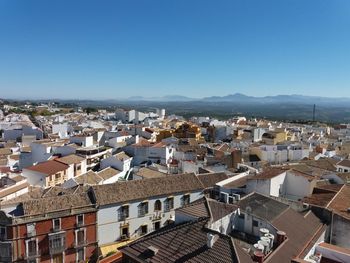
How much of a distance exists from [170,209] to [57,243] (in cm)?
1146

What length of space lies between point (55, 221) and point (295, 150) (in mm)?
40687

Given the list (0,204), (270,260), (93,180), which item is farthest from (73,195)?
(270,260)

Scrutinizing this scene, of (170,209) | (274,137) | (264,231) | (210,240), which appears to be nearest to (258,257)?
(210,240)

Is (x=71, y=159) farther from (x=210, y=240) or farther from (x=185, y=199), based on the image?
(x=210, y=240)

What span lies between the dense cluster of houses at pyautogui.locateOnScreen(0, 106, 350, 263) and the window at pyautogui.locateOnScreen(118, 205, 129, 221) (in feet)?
0.31

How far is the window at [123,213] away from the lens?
106 ft

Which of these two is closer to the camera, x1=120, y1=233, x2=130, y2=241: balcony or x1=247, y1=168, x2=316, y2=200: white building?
x1=247, y1=168, x2=316, y2=200: white building

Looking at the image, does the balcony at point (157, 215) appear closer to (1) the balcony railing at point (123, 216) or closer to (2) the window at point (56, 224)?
(1) the balcony railing at point (123, 216)

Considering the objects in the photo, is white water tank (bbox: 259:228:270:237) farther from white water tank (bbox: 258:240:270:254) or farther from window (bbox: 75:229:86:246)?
window (bbox: 75:229:86:246)

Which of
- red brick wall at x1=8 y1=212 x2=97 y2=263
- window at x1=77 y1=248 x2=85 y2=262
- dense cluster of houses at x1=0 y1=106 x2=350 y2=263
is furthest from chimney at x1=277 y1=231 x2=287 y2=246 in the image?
window at x1=77 y1=248 x2=85 y2=262

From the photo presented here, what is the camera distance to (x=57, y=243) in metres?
28.9

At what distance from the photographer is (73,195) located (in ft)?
102

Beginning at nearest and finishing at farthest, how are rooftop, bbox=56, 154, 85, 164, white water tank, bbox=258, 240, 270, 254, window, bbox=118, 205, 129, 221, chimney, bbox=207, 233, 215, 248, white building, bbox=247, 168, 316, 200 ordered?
chimney, bbox=207, 233, 215, 248 → white water tank, bbox=258, 240, 270, 254 → white building, bbox=247, 168, 316, 200 → window, bbox=118, 205, 129, 221 → rooftop, bbox=56, 154, 85, 164

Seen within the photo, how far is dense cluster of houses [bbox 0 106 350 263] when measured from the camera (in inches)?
773
